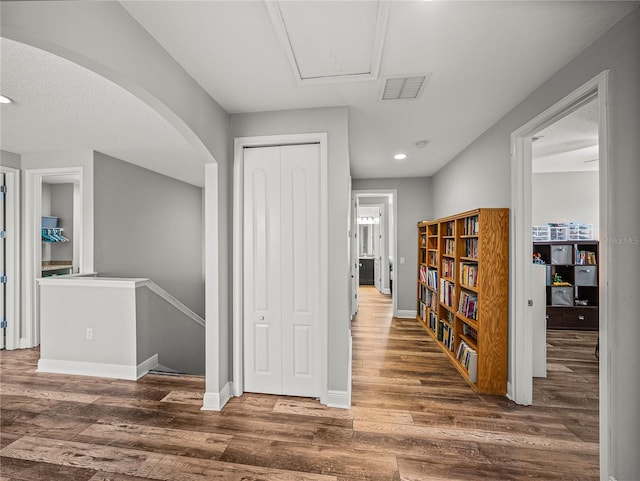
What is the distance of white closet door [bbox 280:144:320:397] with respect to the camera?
2.55 meters

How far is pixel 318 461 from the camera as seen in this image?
1.84 meters

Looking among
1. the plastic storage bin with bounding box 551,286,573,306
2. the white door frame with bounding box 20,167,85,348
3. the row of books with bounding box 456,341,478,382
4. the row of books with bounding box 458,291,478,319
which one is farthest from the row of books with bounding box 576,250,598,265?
the white door frame with bounding box 20,167,85,348

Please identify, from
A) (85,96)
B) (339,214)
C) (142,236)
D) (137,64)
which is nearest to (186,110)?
(137,64)

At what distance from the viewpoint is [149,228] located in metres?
4.86

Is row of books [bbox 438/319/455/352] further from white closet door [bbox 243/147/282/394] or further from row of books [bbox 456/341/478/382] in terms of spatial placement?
white closet door [bbox 243/147/282/394]

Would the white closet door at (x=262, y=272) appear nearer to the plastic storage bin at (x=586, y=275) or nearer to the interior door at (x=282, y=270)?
the interior door at (x=282, y=270)

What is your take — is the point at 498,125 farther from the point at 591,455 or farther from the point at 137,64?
the point at 137,64

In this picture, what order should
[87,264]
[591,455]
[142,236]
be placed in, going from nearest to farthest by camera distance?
1. [591,455]
2. [87,264]
3. [142,236]

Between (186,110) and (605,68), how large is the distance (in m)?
2.60

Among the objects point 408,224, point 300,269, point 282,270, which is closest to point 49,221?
point 282,270

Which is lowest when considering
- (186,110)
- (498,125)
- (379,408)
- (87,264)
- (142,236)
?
(379,408)

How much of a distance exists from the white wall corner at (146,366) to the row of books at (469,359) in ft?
11.2

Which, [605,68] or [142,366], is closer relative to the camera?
[605,68]

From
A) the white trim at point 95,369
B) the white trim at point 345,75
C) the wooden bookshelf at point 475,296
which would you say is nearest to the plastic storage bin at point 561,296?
the wooden bookshelf at point 475,296
